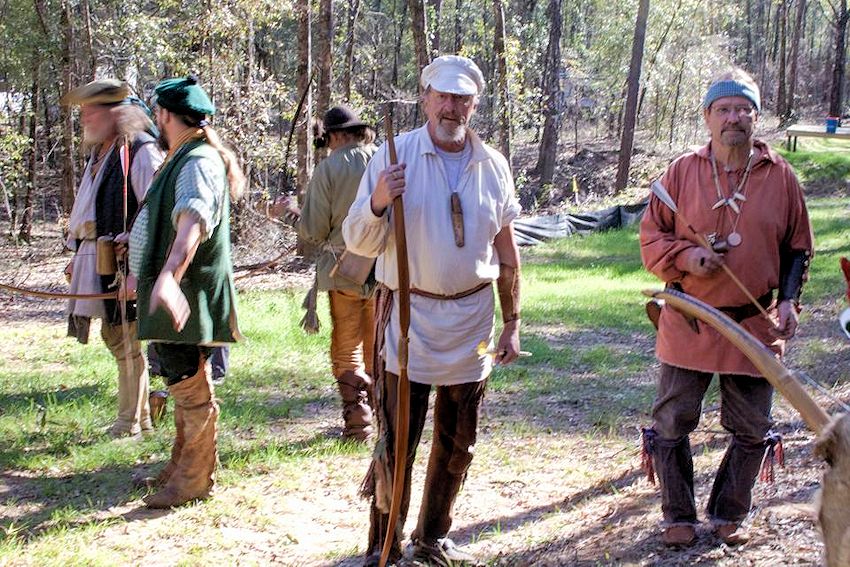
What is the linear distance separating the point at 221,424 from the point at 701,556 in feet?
11.9

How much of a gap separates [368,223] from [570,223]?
1584cm

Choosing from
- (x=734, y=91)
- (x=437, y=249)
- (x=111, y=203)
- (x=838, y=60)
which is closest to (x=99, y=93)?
(x=111, y=203)

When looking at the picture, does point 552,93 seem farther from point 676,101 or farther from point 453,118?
point 453,118

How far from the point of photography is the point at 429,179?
4.00 meters

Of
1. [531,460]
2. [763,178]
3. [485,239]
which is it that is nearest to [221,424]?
[531,460]

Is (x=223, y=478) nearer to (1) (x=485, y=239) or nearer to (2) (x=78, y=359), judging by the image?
(1) (x=485, y=239)

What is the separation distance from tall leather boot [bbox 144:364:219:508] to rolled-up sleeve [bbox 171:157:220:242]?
0.87 m

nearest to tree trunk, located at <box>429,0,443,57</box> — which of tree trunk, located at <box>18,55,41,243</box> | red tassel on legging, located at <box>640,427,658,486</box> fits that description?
tree trunk, located at <box>18,55,41,243</box>

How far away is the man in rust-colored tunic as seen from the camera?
4.24 metres

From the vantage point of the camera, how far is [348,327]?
20.5 feet

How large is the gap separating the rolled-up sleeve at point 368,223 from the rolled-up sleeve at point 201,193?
1.00 m

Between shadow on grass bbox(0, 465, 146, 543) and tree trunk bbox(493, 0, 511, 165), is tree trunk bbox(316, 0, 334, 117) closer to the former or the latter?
shadow on grass bbox(0, 465, 146, 543)

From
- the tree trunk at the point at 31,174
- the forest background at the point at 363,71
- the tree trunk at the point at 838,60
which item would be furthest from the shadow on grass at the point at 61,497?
the tree trunk at the point at 838,60

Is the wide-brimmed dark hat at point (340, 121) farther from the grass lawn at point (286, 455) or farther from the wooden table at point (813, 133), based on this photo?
the wooden table at point (813, 133)
